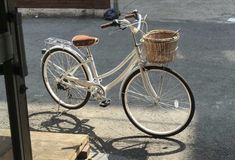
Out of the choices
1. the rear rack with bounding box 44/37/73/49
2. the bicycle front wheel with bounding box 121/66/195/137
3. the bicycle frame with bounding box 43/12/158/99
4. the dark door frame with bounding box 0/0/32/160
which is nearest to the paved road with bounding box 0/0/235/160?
the bicycle front wheel with bounding box 121/66/195/137

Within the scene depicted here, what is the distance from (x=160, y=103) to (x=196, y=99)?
34.5 inches

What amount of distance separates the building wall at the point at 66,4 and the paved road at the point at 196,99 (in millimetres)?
1038

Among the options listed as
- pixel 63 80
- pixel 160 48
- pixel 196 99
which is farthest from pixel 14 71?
pixel 196 99

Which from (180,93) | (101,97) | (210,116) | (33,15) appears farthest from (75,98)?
(33,15)

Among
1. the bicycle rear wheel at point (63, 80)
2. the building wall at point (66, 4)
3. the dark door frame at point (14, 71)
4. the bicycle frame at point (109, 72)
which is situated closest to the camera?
the dark door frame at point (14, 71)

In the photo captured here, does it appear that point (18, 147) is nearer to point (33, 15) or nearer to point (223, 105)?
point (223, 105)

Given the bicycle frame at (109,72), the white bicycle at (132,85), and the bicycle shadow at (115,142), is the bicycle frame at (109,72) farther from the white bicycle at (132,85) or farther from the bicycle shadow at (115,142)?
the bicycle shadow at (115,142)

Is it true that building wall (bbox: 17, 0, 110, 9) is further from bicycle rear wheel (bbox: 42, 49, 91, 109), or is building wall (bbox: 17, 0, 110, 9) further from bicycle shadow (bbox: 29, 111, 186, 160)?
bicycle shadow (bbox: 29, 111, 186, 160)

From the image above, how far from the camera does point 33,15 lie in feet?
34.0

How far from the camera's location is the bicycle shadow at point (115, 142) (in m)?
4.12

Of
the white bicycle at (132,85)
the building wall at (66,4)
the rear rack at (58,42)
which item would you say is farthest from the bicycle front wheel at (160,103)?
the building wall at (66,4)

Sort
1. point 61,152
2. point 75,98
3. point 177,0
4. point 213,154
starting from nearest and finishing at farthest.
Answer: point 61,152, point 213,154, point 75,98, point 177,0

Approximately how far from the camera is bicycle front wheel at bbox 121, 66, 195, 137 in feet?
14.0

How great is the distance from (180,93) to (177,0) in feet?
22.9
